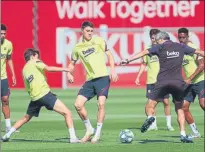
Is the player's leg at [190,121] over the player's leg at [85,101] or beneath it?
beneath

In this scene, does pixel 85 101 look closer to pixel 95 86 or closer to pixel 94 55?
pixel 95 86

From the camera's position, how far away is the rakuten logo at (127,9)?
4247 cm

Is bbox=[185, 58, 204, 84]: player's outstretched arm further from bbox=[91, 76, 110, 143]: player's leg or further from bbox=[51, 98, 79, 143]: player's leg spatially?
bbox=[51, 98, 79, 143]: player's leg

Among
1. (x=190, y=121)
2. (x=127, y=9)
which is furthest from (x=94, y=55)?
(x=127, y=9)

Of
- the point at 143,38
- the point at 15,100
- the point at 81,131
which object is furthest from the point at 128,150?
the point at 143,38

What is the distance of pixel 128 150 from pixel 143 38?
2593 centimetres

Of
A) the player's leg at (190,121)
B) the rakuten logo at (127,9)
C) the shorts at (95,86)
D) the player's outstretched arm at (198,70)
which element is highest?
the player's outstretched arm at (198,70)

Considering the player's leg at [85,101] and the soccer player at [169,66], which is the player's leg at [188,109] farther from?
the player's leg at [85,101]

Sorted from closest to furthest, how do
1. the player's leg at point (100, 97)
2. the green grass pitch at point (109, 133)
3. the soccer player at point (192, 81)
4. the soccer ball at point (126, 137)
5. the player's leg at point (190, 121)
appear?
the green grass pitch at point (109, 133) → the soccer ball at point (126, 137) → the player's leg at point (100, 97) → the soccer player at point (192, 81) → the player's leg at point (190, 121)

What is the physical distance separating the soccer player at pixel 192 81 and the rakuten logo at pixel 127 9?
23.3 m

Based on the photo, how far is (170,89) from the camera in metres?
17.1

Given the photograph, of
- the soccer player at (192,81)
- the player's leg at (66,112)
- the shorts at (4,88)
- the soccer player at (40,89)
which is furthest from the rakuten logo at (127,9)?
the player's leg at (66,112)

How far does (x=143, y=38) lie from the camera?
41.6 metres

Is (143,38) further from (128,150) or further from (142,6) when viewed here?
(128,150)
